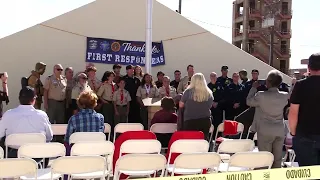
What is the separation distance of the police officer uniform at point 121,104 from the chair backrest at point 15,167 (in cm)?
418

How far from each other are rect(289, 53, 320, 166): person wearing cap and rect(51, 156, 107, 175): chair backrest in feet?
5.34

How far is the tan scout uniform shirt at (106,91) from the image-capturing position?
7.17 m

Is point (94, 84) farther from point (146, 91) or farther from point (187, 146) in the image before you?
point (187, 146)

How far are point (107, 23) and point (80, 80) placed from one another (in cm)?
255

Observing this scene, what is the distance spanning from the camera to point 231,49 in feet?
32.6

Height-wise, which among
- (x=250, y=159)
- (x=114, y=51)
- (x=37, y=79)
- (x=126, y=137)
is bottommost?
(x=250, y=159)

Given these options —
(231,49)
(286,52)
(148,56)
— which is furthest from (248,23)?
(148,56)

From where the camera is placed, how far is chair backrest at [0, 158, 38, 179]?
2.91 metres

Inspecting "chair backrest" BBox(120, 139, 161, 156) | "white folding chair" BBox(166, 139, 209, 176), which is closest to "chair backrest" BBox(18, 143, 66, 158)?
"chair backrest" BBox(120, 139, 161, 156)

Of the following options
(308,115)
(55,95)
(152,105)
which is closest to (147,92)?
(152,105)

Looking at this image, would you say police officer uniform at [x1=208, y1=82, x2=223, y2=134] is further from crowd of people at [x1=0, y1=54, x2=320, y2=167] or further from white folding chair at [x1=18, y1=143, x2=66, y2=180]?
white folding chair at [x1=18, y1=143, x2=66, y2=180]

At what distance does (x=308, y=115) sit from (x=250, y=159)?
26.3 inches

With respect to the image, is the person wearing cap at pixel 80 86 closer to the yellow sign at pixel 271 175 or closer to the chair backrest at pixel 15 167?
the chair backrest at pixel 15 167

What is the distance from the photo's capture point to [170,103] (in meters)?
5.27
